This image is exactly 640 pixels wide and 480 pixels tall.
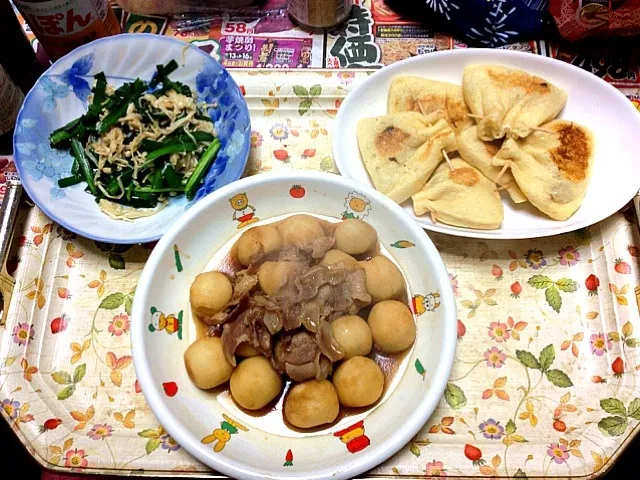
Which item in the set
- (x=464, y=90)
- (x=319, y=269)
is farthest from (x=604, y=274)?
(x=319, y=269)

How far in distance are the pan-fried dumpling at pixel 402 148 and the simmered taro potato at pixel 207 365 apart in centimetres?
62

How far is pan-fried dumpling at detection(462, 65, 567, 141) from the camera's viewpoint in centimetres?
146

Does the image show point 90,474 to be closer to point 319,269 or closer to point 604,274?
point 319,269

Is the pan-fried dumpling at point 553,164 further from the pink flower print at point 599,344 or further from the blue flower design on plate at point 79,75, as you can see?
the blue flower design on plate at point 79,75

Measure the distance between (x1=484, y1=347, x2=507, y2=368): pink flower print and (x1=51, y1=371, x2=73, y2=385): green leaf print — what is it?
3.45ft

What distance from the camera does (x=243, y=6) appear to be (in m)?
1.95

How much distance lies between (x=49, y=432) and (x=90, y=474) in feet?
0.48

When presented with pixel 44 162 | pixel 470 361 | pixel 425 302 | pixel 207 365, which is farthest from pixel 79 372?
pixel 470 361

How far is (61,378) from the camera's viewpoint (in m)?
1.31

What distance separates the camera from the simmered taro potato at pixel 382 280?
1213mm

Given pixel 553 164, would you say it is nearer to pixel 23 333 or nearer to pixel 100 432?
pixel 100 432

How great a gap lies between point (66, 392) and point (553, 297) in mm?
1276

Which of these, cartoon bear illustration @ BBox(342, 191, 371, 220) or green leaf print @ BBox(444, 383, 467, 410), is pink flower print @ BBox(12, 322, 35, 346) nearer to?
cartoon bear illustration @ BBox(342, 191, 371, 220)

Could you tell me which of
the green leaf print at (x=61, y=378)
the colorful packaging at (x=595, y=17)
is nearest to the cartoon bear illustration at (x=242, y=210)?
the green leaf print at (x=61, y=378)
